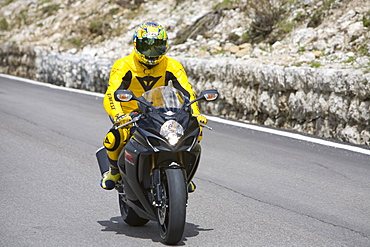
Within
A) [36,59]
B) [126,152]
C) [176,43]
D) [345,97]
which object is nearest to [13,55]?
[36,59]

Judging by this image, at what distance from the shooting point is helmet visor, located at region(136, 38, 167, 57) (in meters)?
5.82

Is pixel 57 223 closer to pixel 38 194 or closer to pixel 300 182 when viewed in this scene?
pixel 38 194

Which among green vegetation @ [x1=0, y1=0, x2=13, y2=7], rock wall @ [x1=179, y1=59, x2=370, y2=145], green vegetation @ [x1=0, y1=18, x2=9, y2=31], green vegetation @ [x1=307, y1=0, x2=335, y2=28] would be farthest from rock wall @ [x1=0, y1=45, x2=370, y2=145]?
green vegetation @ [x1=0, y1=0, x2=13, y2=7]

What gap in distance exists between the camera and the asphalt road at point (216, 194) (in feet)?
18.3

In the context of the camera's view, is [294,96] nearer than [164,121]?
No

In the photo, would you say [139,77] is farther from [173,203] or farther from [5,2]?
[5,2]

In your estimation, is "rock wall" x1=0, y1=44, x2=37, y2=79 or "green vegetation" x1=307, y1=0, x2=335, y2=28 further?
"rock wall" x1=0, y1=44, x2=37, y2=79

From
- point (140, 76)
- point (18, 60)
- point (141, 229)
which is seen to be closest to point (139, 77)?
point (140, 76)

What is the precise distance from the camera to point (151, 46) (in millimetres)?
5844

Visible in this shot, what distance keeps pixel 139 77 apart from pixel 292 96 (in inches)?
264

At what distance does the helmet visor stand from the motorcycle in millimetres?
636

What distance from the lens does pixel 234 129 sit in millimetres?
12359

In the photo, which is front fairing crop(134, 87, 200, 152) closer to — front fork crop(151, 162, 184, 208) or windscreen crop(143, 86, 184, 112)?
windscreen crop(143, 86, 184, 112)

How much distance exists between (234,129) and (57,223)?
271 inches
